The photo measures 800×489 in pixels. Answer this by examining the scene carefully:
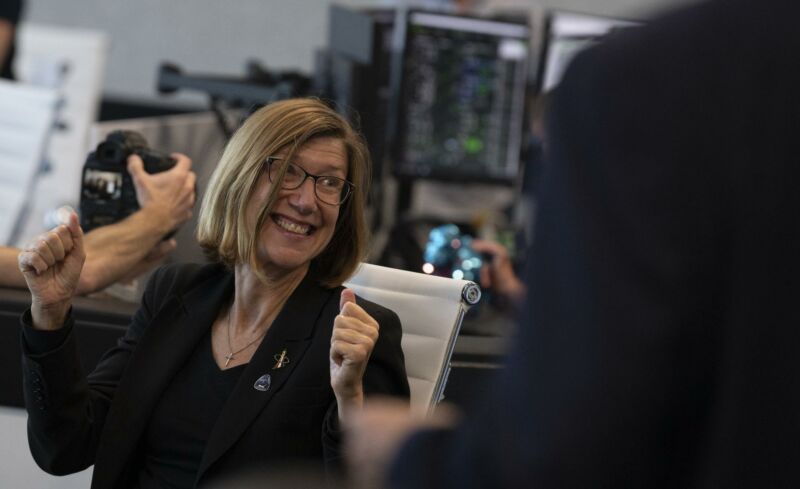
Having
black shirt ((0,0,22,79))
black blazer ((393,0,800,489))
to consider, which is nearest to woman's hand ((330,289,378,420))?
black blazer ((393,0,800,489))

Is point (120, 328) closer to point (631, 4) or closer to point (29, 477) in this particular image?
point (29, 477)

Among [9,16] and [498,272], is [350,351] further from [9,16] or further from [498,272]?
[9,16]

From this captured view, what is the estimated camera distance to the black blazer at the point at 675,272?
685mm

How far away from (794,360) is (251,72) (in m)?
3.43

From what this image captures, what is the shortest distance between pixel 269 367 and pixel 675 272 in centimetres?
103

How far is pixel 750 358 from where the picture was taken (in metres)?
0.70

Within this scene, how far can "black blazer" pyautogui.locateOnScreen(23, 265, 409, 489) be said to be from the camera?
158 centimetres

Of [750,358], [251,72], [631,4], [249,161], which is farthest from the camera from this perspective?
[631,4]

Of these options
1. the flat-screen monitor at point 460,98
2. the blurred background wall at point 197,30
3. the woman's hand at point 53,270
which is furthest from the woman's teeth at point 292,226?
the blurred background wall at point 197,30

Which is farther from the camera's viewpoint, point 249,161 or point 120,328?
point 120,328

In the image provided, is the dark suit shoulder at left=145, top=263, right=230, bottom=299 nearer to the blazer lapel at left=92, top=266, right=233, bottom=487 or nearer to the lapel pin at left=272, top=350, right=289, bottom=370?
the blazer lapel at left=92, top=266, right=233, bottom=487

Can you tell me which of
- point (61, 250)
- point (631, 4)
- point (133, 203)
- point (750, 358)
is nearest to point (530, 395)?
point (750, 358)

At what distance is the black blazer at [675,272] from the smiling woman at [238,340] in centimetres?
80

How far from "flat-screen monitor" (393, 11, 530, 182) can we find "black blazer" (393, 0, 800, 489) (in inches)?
127
